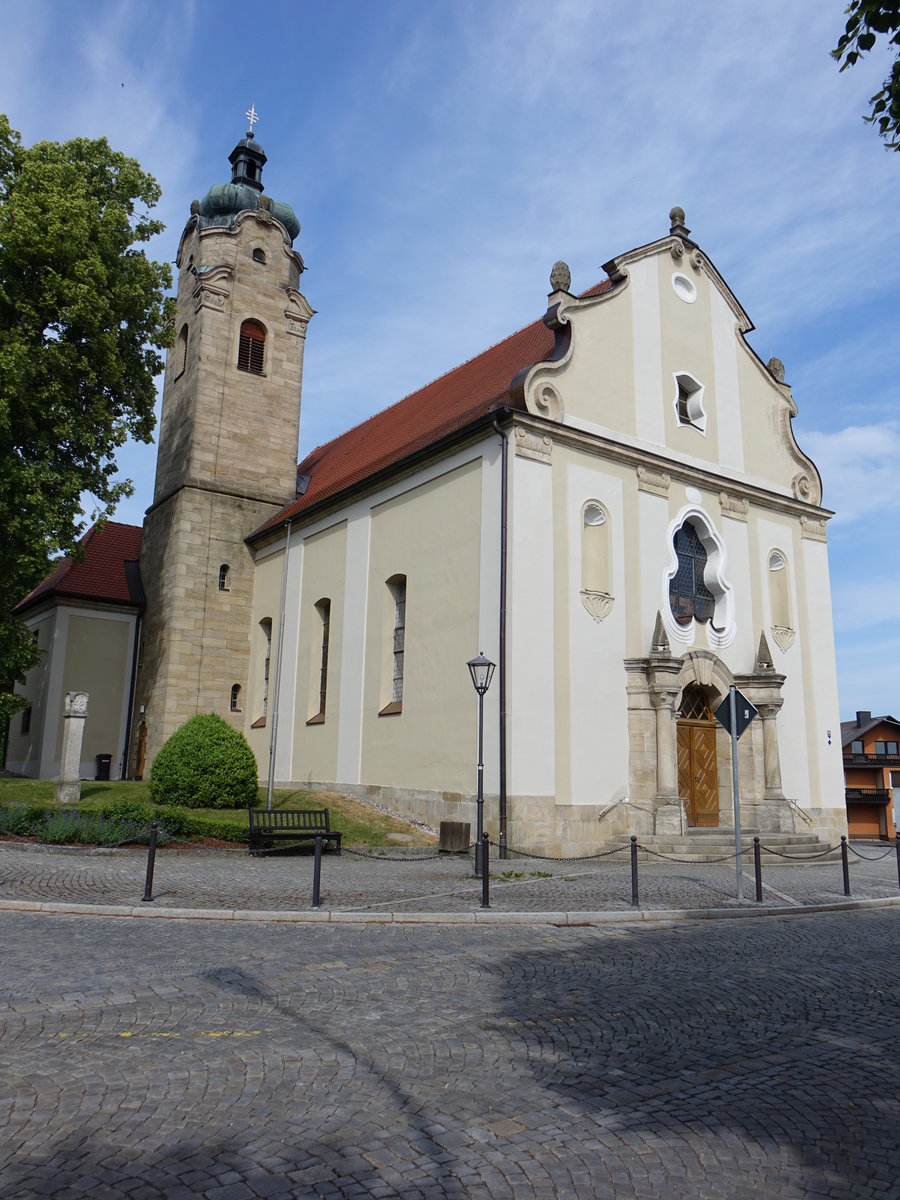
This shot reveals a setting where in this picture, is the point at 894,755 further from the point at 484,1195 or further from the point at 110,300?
the point at 484,1195

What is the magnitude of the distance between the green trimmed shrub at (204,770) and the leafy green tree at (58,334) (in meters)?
3.84

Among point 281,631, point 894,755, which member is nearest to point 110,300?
point 281,631

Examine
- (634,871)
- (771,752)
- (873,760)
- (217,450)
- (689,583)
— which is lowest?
(634,871)

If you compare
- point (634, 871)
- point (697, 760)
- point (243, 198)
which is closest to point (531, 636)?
point (697, 760)

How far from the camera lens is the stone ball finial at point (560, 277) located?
20406 millimetres

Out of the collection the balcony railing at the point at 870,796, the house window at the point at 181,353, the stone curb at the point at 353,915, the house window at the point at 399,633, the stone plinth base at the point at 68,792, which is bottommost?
the stone curb at the point at 353,915

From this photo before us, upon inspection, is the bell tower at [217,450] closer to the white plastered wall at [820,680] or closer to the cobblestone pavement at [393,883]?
the cobblestone pavement at [393,883]

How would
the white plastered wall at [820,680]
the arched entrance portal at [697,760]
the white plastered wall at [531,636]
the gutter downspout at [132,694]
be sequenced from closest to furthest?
the white plastered wall at [531,636], the arched entrance portal at [697,760], the white plastered wall at [820,680], the gutter downspout at [132,694]

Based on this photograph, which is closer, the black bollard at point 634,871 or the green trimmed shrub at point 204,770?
the black bollard at point 634,871

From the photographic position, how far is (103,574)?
1161 inches

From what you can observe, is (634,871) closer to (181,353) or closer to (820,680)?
(820,680)

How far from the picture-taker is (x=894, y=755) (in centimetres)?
5666

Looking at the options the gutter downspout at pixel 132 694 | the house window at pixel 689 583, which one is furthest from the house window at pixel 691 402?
the gutter downspout at pixel 132 694

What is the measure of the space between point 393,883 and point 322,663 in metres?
12.1
